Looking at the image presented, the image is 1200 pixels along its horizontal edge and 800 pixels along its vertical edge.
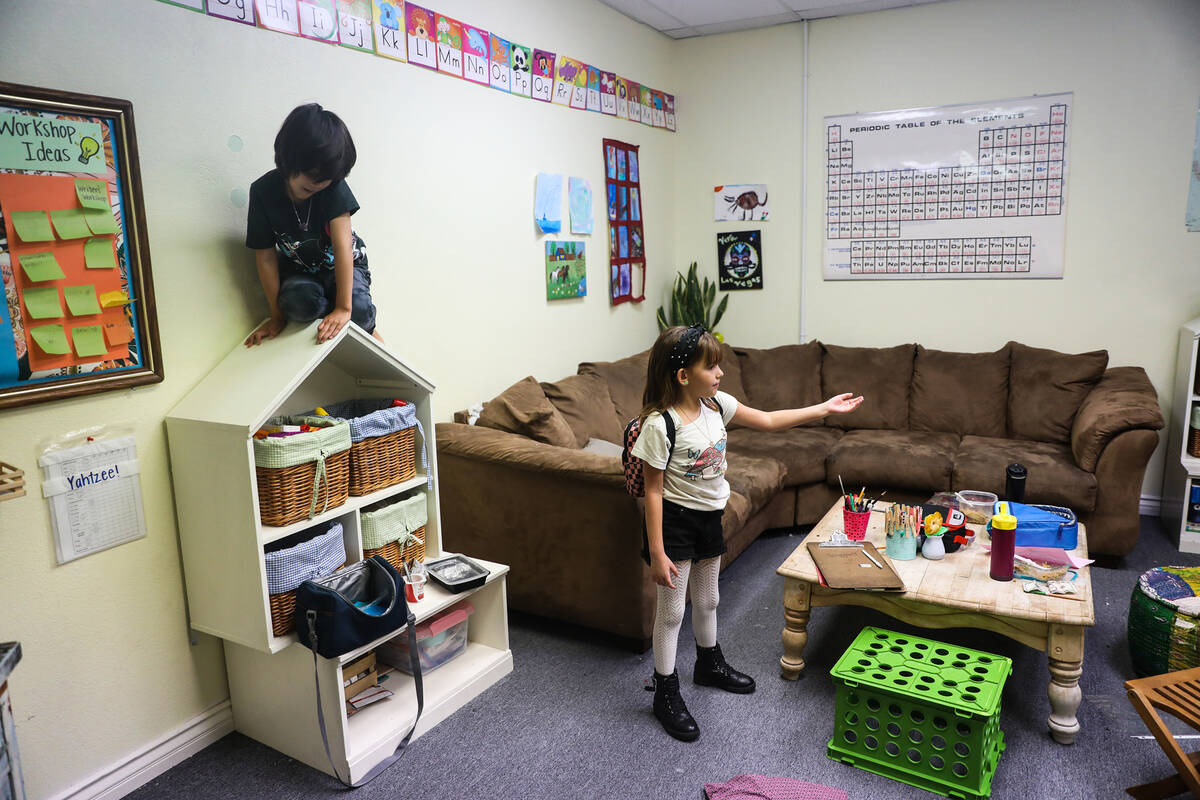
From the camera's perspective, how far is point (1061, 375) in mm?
3926

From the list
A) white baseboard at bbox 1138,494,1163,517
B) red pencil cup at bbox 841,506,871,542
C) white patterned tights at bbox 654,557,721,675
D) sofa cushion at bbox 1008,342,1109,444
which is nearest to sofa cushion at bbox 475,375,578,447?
white patterned tights at bbox 654,557,721,675

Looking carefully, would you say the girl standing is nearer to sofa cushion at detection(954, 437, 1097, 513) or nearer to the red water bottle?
the red water bottle

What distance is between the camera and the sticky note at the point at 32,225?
1.85 m

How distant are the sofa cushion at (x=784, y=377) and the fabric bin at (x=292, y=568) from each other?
274 centimetres

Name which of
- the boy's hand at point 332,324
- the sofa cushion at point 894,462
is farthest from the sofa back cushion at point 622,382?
the boy's hand at point 332,324

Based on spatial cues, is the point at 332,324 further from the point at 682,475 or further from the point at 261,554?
the point at 682,475

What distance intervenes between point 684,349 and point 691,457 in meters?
0.30

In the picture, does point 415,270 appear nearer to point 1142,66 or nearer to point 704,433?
point 704,433

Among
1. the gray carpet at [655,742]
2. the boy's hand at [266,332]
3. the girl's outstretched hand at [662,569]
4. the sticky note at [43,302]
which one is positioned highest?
the sticky note at [43,302]

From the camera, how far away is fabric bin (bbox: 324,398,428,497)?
2.35m

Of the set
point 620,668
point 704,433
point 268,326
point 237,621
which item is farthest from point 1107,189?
point 237,621

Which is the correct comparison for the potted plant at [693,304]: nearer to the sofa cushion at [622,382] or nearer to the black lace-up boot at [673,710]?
the sofa cushion at [622,382]

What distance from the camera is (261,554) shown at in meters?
2.06

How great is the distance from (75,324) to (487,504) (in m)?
1.43
